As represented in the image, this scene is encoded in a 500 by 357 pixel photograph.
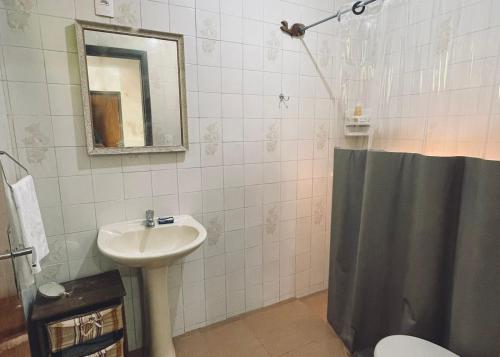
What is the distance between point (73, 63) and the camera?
142 cm

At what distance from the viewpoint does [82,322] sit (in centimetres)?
133

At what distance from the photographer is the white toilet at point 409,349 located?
123cm

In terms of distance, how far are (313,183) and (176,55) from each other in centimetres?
136

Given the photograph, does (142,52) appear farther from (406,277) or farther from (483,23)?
(406,277)

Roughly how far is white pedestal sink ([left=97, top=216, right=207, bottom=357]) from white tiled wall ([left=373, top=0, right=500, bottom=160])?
1.22 m

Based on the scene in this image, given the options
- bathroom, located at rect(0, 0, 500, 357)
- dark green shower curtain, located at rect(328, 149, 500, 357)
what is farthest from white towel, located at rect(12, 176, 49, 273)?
dark green shower curtain, located at rect(328, 149, 500, 357)

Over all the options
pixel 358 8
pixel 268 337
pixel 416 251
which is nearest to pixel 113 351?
pixel 268 337

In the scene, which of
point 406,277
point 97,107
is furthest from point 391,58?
point 97,107

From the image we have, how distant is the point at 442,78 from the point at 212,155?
129 cm

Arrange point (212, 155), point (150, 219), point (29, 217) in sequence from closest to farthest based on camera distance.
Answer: point (29, 217) → point (150, 219) → point (212, 155)

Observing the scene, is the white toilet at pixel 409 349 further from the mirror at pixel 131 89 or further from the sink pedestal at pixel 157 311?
the mirror at pixel 131 89

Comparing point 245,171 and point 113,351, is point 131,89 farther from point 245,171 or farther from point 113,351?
point 113,351

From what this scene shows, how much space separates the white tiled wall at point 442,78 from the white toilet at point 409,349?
87 cm

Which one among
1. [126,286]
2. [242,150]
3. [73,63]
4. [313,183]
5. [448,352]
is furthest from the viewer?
[313,183]
